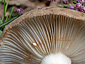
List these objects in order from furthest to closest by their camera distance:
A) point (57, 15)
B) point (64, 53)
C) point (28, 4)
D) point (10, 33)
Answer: point (28, 4) < point (64, 53) < point (10, 33) < point (57, 15)

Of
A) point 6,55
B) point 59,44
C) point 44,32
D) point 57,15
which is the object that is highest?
point 57,15

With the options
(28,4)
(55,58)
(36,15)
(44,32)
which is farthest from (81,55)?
(28,4)

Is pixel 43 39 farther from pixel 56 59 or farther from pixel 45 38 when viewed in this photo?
pixel 56 59

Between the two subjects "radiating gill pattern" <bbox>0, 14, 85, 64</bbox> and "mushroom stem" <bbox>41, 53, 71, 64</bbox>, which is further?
"mushroom stem" <bbox>41, 53, 71, 64</bbox>

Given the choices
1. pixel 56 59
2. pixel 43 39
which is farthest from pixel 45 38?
pixel 56 59

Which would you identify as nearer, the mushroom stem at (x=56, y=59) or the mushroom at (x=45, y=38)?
the mushroom at (x=45, y=38)

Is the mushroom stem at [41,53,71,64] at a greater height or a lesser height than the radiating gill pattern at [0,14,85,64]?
lesser

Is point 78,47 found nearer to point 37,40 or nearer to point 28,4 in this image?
point 37,40
